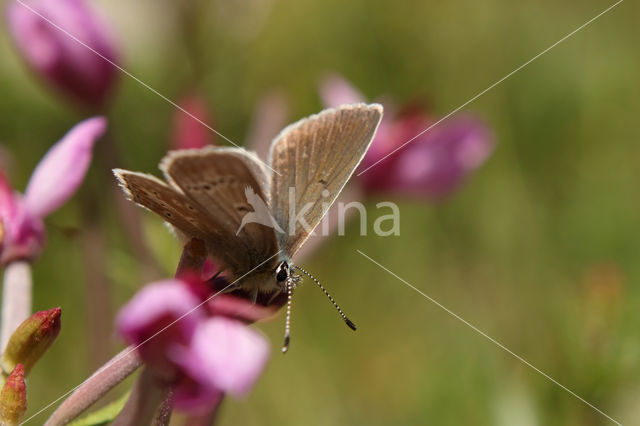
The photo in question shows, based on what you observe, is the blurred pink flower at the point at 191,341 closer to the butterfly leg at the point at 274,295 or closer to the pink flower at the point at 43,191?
the butterfly leg at the point at 274,295

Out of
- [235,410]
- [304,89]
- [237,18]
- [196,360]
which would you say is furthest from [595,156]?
[196,360]

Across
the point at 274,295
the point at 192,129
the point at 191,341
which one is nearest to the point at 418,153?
the point at 192,129

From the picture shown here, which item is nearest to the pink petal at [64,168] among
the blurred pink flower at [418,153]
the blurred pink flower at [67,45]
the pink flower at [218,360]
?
the pink flower at [218,360]

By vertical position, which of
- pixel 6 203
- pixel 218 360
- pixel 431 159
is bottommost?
pixel 431 159

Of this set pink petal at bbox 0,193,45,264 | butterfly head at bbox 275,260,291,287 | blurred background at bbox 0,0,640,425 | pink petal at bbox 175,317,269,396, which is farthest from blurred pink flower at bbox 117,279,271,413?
blurred background at bbox 0,0,640,425

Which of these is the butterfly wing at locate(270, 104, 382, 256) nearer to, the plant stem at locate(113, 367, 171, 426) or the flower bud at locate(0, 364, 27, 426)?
the plant stem at locate(113, 367, 171, 426)

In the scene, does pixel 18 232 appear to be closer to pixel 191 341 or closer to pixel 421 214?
pixel 191 341
